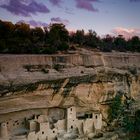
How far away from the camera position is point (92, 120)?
18234mm

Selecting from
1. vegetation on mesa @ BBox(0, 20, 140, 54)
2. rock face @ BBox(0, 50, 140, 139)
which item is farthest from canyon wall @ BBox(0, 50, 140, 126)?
vegetation on mesa @ BBox(0, 20, 140, 54)

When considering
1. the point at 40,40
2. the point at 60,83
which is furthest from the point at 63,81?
the point at 40,40

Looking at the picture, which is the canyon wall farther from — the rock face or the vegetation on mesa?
the vegetation on mesa

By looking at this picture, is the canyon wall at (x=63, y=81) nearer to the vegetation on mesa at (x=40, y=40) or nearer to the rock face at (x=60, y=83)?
the rock face at (x=60, y=83)

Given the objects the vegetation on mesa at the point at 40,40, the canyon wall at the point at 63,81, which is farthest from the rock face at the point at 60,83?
the vegetation on mesa at the point at 40,40

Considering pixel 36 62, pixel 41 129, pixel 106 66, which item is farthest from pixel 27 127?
pixel 106 66

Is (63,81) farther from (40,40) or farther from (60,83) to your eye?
(40,40)

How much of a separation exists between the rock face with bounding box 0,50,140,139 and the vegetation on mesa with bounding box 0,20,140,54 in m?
1.37

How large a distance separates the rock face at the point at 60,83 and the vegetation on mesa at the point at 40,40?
1.37 metres

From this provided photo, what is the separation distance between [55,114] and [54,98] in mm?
986

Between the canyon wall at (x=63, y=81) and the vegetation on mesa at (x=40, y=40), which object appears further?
the vegetation on mesa at (x=40, y=40)

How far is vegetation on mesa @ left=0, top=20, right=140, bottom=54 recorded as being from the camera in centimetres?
1850

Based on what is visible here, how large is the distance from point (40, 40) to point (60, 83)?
545 cm

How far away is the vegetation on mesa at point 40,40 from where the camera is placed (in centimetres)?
1850
